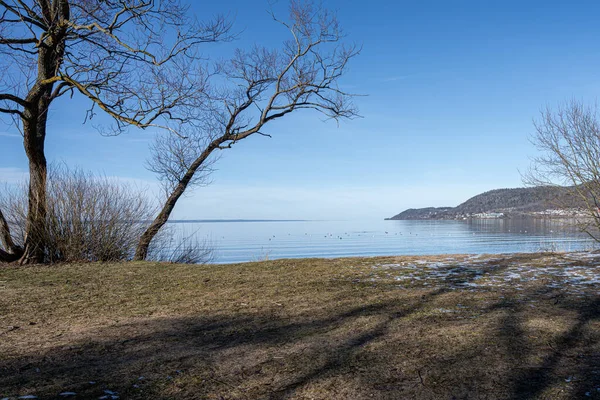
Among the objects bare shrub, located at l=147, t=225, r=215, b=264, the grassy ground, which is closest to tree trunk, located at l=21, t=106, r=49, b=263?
the grassy ground

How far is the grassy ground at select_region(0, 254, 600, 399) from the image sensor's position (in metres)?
2.73

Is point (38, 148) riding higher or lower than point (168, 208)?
higher

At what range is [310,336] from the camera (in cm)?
375

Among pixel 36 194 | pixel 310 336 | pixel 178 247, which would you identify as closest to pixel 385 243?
pixel 178 247

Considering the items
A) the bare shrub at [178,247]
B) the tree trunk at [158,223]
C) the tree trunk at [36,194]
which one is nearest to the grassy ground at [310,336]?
the tree trunk at [36,194]

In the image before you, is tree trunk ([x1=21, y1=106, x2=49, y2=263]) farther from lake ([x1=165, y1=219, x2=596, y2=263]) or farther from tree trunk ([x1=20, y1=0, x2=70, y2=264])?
lake ([x1=165, y1=219, x2=596, y2=263])

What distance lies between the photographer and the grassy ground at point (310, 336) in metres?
2.73

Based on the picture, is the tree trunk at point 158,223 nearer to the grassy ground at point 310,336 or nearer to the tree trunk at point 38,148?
the tree trunk at point 38,148

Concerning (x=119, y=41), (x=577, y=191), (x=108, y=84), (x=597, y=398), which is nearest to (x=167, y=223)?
(x=108, y=84)

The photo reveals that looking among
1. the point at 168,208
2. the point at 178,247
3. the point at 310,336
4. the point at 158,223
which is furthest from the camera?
the point at 178,247

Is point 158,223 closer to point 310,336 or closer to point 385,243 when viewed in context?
point 310,336

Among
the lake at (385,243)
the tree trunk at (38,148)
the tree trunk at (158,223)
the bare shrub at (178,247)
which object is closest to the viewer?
the tree trunk at (38,148)

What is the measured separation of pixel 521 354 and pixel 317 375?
149 centimetres

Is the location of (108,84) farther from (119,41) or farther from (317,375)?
(317,375)
